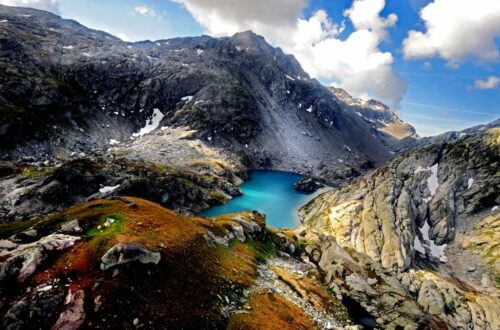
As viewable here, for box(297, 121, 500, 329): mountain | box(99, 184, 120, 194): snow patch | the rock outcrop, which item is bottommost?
box(99, 184, 120, 194): snow patch

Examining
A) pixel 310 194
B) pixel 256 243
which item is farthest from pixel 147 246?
pixel 310 194

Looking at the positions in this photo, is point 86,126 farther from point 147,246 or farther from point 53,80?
point 147,246

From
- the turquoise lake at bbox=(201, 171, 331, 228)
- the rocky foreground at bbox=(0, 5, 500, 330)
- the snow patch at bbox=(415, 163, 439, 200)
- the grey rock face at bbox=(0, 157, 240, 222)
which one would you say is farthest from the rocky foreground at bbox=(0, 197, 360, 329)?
the snow patch at bbox=(415, 163, 439, 200)

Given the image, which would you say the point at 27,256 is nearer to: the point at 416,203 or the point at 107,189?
the point at 107,189

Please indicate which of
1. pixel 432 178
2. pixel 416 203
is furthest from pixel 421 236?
pixel 432 178

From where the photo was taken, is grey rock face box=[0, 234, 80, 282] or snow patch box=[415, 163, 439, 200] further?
snow patch box=[415, 163, 439, 200]

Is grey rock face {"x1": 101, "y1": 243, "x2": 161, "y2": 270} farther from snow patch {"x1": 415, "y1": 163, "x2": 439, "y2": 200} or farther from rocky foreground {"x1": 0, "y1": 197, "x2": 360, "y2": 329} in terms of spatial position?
snow patch {"x1": 415, "y1": 163, "x2": 439, "y2": 200}
